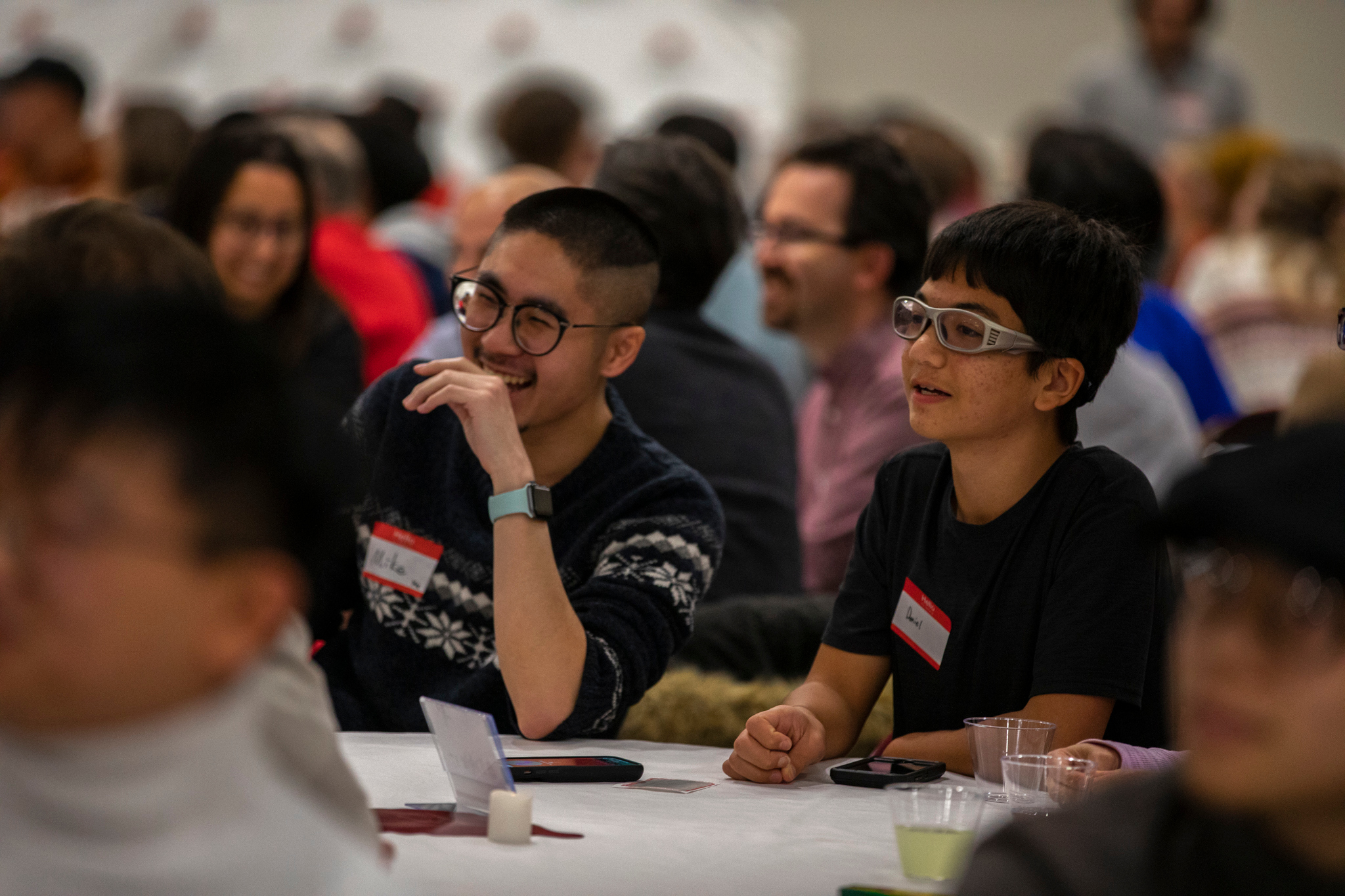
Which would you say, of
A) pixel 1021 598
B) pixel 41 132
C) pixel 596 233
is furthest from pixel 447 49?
pixel 1021 598

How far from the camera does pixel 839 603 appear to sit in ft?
6.66

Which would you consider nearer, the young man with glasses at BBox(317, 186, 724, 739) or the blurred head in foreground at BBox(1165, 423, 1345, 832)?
the blurred head in foreground at BBox(1165, 423, 1345, 832)

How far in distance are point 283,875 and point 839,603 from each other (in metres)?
1.30

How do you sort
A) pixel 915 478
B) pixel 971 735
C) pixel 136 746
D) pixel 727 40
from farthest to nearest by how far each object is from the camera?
pixel 727 40 → pixel 915 478 → pixel 971 735 → pixel 136 746

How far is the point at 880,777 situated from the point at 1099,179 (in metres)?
2.30

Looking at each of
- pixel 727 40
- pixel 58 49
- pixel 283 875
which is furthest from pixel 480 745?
pixel 58 49

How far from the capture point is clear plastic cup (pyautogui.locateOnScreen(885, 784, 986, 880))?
51.1 inches

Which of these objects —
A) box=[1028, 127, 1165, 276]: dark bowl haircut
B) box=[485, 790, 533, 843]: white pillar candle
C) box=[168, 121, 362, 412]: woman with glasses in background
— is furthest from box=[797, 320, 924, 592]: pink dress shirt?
box=[485, 790, 533, 843]: white pillar candle

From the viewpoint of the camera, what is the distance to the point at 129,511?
31.2 inches

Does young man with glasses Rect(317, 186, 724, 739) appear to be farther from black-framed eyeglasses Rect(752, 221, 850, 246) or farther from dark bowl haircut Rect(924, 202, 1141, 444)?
black-framed eyeglasses Rect(752, 221, 850, 246)

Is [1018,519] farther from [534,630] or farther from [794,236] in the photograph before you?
[794,236]

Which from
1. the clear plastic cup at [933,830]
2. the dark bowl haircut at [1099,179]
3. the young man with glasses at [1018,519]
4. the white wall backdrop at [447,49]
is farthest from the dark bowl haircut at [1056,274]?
the white wall backdrop at [447,49]

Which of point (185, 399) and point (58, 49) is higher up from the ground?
point (58, 49)

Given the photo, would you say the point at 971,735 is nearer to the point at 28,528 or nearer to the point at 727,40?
the point at 28,528
